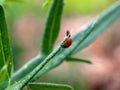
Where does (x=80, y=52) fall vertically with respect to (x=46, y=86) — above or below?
below

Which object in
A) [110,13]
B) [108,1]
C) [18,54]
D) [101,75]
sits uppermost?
[110,13]

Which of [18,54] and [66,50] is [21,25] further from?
[66,50]

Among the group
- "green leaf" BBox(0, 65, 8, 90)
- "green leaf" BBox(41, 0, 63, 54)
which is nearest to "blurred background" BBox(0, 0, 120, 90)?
"green leaf" BBox(41, 0, 63, 54)

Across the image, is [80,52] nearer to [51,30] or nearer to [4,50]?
[51,30]

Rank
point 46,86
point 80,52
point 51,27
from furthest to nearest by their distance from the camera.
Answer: point 80,52, point 51,27, point 46,86

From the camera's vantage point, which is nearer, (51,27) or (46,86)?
(46,86)

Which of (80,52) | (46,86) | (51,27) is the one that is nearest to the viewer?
(46,86)

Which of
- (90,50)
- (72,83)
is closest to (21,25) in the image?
(90,50)

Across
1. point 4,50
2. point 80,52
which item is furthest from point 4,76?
point 80,52

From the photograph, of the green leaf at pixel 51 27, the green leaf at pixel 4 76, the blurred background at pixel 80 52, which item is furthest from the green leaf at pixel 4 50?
the blurred background at pixel 80 52
